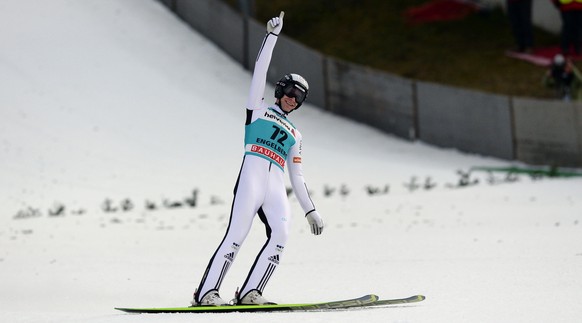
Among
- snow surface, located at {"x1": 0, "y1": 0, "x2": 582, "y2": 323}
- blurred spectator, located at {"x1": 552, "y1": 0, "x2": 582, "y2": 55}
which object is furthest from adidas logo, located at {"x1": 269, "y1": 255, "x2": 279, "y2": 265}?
blurred spectator, located at {"x1": 552, "y1": 0, "x2": 582, "y2": 55}

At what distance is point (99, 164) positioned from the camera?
81.4ft

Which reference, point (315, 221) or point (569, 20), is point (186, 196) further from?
point (569, 20)

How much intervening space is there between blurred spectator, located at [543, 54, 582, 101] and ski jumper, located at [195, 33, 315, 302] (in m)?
17.2

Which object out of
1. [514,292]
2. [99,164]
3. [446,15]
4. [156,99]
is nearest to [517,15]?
[446,15]

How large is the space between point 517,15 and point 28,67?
12.5m

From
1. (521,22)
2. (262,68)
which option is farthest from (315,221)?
(521,22)

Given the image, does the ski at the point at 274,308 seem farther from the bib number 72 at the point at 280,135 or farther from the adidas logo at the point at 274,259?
the bib number 72 at the point at 280,135

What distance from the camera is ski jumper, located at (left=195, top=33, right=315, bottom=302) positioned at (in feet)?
33.4

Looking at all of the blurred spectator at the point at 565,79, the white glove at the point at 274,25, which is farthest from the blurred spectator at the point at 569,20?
the white glove at the point at 274,25

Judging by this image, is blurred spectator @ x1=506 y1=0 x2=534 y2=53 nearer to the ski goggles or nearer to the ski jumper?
the ski goggles

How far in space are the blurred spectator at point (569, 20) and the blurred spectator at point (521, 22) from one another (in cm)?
76

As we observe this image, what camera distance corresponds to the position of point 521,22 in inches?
1236

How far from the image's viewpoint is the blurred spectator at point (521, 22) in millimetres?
31062

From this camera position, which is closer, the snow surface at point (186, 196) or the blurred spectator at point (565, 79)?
the snow surface at point (186, 196)
